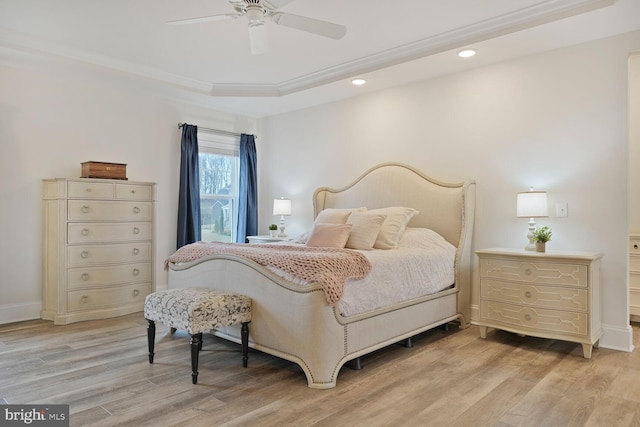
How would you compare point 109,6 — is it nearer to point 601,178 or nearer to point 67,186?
point 67,186

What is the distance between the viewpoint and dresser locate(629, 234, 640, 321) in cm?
398

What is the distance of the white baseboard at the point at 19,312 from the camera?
398 cm

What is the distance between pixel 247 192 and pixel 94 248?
2211mm

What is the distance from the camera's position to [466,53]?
372cm

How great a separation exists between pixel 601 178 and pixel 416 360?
204 cm

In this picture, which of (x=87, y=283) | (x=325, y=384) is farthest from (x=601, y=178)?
(x=87, y=283)

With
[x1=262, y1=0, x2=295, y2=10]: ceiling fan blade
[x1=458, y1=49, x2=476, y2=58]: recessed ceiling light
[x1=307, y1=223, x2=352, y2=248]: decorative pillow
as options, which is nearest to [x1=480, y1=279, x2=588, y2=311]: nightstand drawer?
[x1=307, y1=223, x2=352, y2=248]: decorative pillow

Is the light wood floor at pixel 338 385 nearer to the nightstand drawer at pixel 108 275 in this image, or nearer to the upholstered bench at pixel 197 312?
the upholstered bench at pixel 197 312

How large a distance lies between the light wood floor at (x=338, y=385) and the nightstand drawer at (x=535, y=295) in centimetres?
36

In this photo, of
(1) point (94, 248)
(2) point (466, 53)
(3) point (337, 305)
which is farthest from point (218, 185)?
(3) point (337, 305)

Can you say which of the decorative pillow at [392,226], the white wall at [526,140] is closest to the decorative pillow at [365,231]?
the decorative pillow at [392,226]

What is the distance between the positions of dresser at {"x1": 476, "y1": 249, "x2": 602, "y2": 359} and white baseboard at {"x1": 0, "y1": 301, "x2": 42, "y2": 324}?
4127 mm

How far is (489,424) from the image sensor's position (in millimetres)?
2070

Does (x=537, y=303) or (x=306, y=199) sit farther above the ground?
(x=306, y=199)
